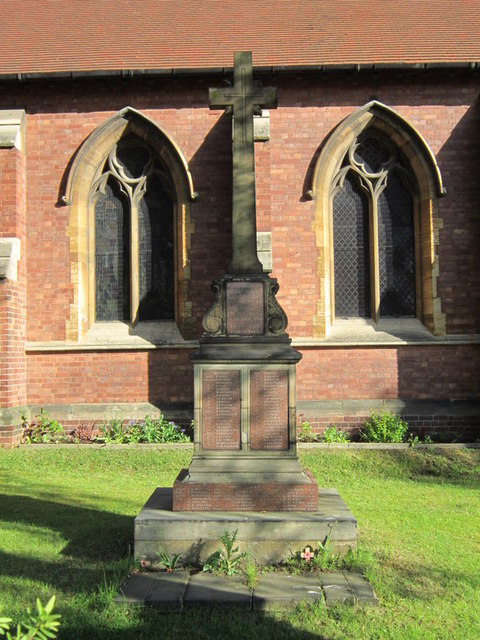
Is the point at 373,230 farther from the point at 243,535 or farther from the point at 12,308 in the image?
the point at 243,535

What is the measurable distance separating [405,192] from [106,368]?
21.3 feet

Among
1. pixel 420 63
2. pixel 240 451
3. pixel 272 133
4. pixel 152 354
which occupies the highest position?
pixel 420 63

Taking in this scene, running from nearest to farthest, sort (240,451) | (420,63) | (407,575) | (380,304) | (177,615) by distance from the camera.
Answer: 1. (177,615)
2. (407,575)
3. (240,451)
4. (420,63)
5. (380,304)

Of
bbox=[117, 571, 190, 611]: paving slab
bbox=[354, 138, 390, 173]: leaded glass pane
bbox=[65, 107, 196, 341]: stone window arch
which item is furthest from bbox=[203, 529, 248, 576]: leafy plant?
bbox=[354, 138, 390, 173]: leaded glass pane

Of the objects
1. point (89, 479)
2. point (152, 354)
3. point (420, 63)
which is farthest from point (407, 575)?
point (420, 63)

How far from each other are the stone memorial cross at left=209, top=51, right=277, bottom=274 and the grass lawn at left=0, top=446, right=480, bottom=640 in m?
2.79

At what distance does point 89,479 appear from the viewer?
27.1ft

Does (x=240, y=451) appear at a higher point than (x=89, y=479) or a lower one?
higher

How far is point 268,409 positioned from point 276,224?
614 cm

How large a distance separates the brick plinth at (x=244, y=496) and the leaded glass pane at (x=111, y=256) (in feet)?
22.0

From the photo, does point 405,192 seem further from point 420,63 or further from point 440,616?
point 440,616

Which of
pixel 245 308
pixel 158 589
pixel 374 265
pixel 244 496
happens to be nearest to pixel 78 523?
pixel 244 496

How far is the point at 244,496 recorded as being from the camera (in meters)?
4.96

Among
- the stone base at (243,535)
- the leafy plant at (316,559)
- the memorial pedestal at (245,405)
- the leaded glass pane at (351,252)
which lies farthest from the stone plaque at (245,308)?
the leaded glass pane at (351,252)
